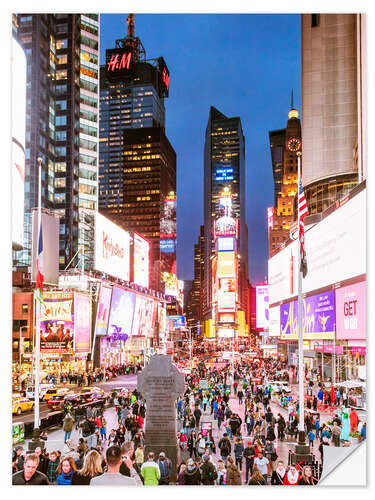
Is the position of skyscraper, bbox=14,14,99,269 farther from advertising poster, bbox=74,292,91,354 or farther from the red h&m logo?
the red h&m logo

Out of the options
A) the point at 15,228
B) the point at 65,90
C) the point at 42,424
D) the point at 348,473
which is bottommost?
the point at 42,424

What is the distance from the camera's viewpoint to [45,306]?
173ft

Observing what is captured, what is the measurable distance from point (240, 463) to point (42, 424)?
11.3 metres

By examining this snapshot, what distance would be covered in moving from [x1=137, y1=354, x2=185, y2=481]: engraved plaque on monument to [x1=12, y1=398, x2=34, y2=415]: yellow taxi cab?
1632 cm

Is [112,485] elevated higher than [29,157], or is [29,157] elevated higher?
[29,157]

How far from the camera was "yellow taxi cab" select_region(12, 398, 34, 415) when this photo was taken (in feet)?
103

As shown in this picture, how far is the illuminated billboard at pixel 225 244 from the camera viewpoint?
146 metres

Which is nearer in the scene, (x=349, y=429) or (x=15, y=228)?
(x=15, y=228)

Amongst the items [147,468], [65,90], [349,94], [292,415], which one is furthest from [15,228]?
[65,90]

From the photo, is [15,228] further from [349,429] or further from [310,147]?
[310,147]

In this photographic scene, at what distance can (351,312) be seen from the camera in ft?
117

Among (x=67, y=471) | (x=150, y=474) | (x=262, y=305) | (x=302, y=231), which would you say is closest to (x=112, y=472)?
(x=67, y=471)

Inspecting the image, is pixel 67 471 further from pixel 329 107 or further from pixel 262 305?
pixel 262 305

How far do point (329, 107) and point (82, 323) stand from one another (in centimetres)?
4093
